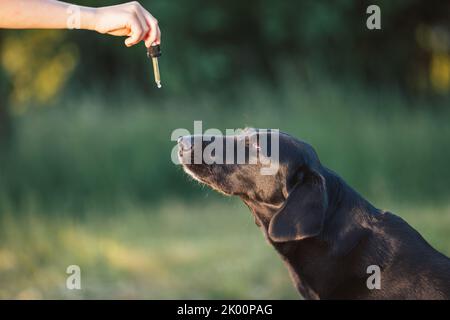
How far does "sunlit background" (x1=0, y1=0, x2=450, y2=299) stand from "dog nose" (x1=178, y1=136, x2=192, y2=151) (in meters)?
2.53

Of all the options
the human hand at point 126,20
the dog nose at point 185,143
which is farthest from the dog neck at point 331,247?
the human hand at point 126,20

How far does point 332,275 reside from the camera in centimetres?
459

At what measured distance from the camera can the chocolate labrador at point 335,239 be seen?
4488 millimetres

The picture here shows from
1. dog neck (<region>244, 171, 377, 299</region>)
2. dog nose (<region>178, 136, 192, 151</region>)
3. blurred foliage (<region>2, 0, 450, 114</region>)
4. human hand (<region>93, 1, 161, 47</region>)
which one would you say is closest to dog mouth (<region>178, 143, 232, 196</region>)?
dog nose (<region>178, 136, 192, 151</region>)

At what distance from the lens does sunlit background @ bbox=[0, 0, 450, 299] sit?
8500mm

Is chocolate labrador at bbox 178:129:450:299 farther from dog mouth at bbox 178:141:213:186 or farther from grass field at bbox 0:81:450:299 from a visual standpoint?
grass field at bbox 0:81:450:299

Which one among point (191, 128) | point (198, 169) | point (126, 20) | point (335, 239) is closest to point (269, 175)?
point (198, 169)

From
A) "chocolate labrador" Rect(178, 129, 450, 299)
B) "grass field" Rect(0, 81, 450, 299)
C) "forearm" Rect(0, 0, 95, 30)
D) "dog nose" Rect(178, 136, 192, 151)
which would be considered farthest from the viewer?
"grass field" Rect(0, 81, 450, 299)

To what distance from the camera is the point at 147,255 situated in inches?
354

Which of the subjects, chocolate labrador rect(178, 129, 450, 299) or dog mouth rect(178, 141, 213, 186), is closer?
chocolate labrador rect(178, 129, 450, 299)

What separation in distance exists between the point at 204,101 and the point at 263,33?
322 centimetres

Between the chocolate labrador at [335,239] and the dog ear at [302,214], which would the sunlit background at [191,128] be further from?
the dog ear at [302,214]

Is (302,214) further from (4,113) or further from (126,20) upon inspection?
(4,113)
